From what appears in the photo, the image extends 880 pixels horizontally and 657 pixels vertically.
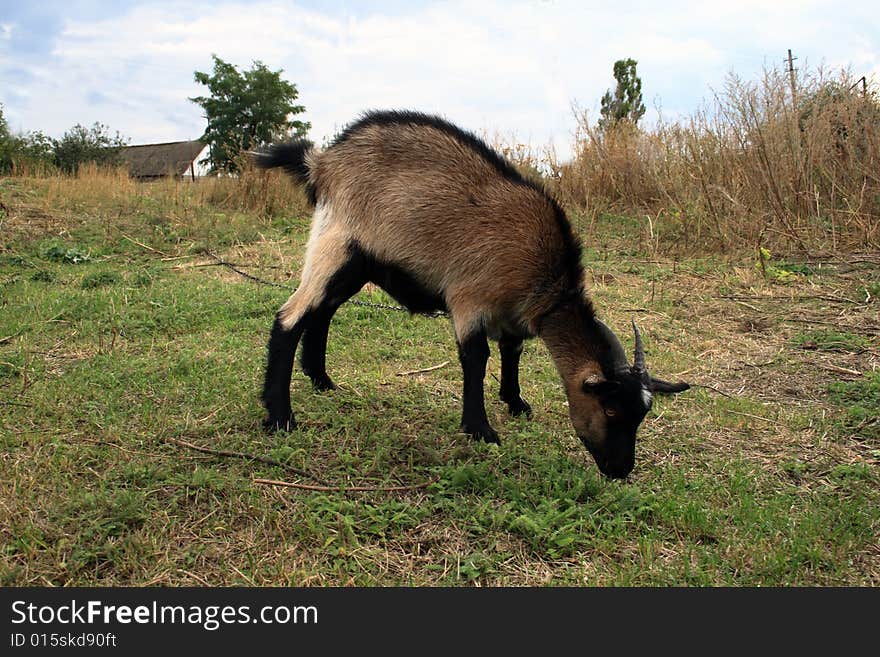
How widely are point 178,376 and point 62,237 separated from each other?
610 centimetres

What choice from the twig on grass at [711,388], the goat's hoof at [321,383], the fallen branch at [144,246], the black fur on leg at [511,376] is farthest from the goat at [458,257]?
the fallen branch at [144,246]

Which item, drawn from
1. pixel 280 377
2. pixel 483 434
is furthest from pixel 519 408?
pixel 280 377

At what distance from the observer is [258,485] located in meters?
3.33

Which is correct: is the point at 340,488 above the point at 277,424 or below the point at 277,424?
below

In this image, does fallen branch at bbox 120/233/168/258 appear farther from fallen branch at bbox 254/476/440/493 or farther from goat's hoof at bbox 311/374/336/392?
fallen branch at bbox 254/476/440/493

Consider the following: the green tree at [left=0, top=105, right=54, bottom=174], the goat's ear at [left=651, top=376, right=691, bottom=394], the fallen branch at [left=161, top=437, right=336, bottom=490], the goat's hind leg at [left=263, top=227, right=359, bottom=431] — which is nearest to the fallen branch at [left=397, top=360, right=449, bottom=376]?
the goat's hind leg at [left=263, top=227, right=359, bottom=431]

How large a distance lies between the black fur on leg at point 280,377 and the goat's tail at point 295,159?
944 mm

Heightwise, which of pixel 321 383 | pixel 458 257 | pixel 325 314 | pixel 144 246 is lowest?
pixel 321 383

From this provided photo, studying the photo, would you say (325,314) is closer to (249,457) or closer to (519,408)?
(249,457)

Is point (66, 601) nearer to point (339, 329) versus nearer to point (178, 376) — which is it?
point (178, 376)

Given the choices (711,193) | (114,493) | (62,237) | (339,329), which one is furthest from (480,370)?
(62,237)

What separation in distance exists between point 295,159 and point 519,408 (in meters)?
2.30

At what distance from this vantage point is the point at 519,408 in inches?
182

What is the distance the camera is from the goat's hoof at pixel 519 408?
15.1ft
